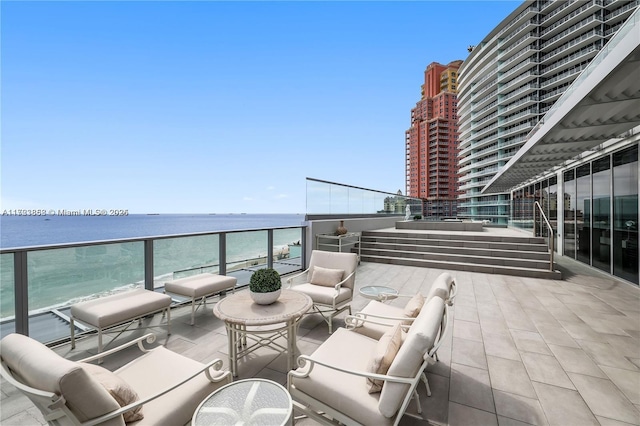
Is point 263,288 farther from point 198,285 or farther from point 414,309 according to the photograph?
point 198,285

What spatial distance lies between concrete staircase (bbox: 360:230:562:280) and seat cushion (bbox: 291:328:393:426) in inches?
241

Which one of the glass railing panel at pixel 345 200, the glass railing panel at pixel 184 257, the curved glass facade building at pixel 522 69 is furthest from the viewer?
the curved glass facade building at pixel 522 69

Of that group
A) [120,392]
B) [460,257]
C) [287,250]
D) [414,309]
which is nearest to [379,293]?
[414,309]

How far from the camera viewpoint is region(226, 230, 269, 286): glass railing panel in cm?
507

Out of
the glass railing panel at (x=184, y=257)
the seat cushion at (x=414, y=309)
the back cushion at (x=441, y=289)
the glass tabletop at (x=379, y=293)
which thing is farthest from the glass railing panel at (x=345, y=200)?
the back cushion at (x=441, y=289)

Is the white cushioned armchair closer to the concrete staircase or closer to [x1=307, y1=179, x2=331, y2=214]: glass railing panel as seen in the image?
[x1=307, y1=179, x2=331, y2=214]: glass railing panel

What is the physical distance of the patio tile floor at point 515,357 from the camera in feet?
6.63

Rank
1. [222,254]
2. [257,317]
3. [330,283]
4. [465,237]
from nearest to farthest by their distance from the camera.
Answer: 1. [257,317]
2. [330,283]
3. [222,254]
4. [465,237]


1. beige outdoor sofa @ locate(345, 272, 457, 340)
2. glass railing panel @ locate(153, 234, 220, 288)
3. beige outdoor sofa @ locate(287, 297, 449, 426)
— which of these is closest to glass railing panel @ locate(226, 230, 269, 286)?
glass railing panel @ locate(153, 234, 220, 288)

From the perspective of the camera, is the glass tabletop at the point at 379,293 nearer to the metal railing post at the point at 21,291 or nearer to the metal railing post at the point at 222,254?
the metal railing post at the point at 222,254

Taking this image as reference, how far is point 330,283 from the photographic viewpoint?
12.7 feet

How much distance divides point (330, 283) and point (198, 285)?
1926 millimetres

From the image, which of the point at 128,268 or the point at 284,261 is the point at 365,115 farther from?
the point at 128,268

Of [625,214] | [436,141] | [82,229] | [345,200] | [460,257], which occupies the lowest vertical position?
[82,229]
